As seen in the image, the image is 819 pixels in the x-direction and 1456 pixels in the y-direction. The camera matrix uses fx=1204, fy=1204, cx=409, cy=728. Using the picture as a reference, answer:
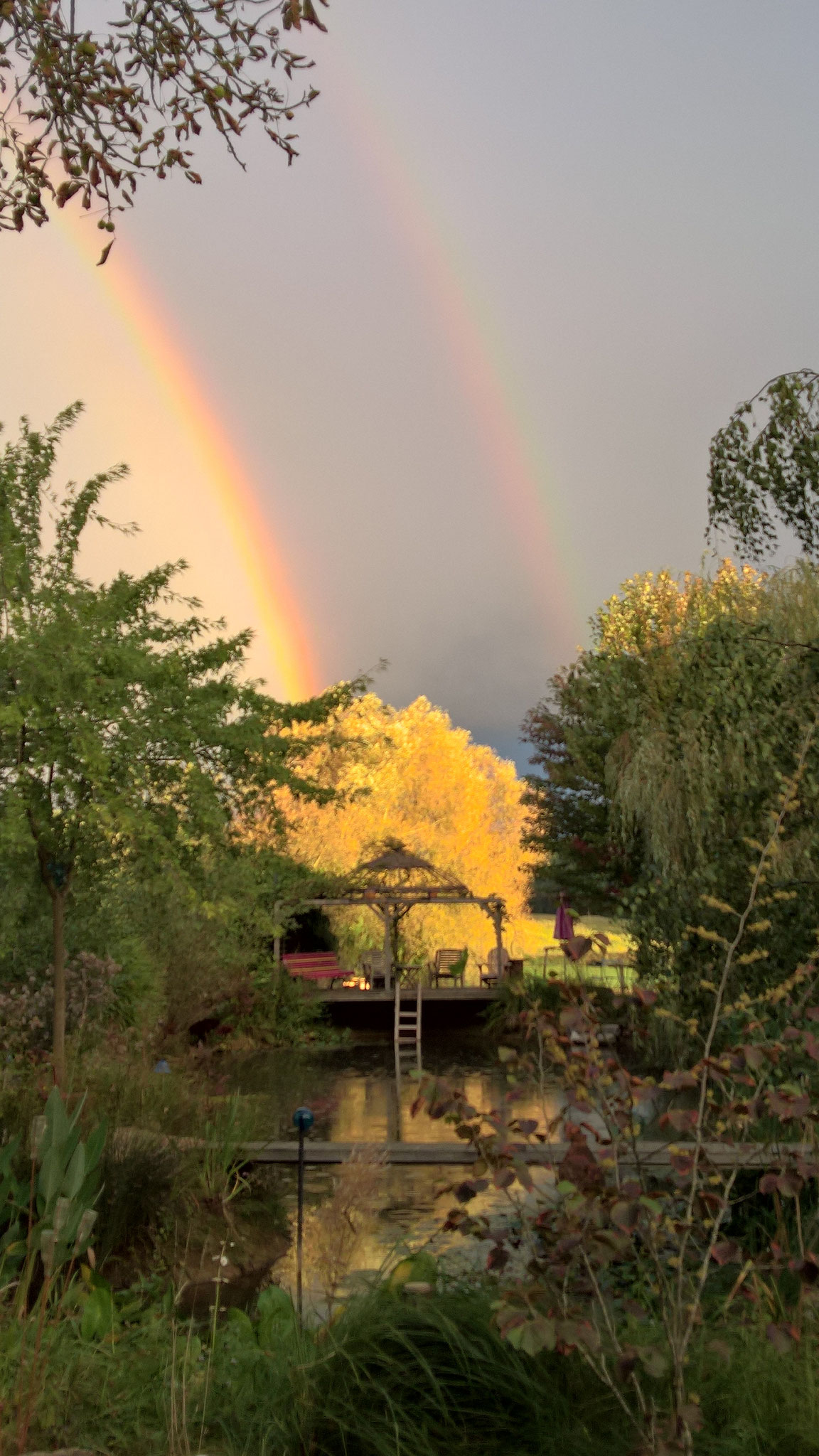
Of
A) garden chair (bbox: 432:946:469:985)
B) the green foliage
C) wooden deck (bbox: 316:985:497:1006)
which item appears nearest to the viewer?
the green foliage

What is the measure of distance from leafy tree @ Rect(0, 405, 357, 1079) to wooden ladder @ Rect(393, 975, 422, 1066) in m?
11.5

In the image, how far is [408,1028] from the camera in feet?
74.4

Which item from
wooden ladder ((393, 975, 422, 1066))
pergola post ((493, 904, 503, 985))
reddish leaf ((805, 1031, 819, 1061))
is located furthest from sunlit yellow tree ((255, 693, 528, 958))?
reddish leaf ((805, 1031, 819, 1061))

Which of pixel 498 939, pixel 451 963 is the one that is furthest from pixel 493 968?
pixel 451 963

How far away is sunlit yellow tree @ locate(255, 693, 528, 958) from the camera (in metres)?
31.8

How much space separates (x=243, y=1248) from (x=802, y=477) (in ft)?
22.1

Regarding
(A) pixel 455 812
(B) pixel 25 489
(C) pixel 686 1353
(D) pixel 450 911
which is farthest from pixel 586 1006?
(A) pixel 455 812

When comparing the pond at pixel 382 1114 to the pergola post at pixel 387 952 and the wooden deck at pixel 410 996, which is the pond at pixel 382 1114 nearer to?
the wooden deck at pixel 410 996

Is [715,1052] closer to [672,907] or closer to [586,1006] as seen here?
[672,907]

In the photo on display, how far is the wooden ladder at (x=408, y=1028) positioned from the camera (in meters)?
21.6

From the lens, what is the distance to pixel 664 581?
30.2m

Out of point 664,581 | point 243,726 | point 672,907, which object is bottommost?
point 672,907

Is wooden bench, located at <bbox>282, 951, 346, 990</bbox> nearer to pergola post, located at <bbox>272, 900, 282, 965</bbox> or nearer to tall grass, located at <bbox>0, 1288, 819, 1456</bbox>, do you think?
pergola post, located at <bbox>272, 900, 282, 965</bbox>

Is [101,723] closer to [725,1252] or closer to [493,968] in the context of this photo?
[725,1252]
